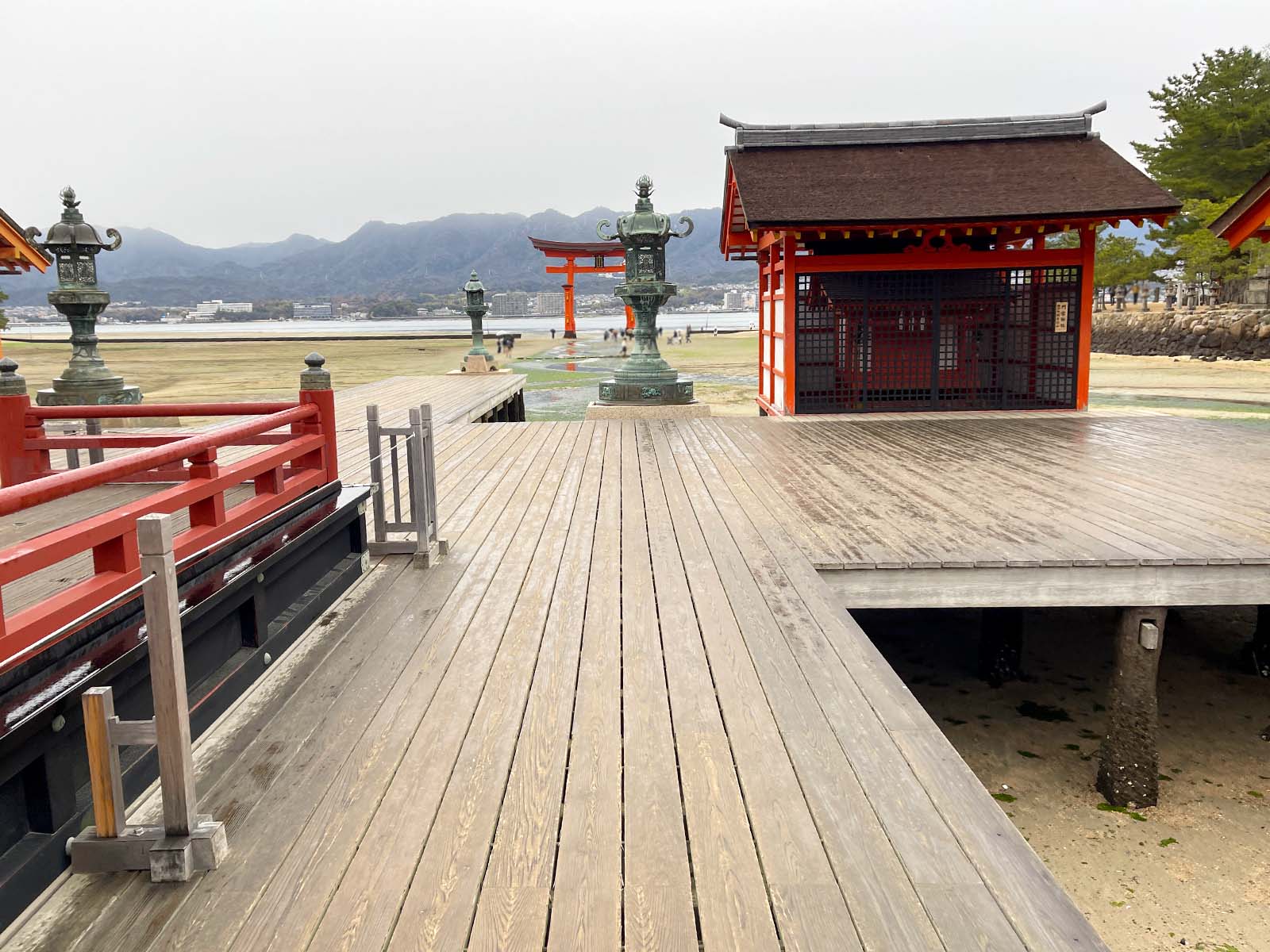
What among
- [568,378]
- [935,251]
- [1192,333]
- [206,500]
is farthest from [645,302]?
[1192,333]

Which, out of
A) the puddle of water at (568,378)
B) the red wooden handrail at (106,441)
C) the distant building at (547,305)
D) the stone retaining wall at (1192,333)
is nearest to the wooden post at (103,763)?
the red wooden handrail at (106,441)

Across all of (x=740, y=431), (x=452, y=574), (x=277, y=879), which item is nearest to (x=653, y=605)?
(x=452, y=574)

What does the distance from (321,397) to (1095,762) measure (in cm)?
516

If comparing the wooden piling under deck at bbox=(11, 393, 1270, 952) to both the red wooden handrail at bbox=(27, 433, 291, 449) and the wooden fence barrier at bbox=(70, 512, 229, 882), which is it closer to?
the wooden fence barrier at bbox=(70, 512, 229, 882)

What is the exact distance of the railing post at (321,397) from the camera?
462cm

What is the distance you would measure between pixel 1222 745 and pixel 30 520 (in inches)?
275

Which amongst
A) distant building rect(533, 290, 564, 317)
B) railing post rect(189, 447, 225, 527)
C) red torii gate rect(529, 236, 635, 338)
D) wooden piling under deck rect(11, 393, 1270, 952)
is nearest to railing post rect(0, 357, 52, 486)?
railing post rect(189, 447, 225, 527)

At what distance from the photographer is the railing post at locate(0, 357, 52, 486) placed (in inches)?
171

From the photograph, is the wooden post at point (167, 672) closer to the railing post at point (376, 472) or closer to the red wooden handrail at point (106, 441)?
the red wooden handrail at point (106, 441)

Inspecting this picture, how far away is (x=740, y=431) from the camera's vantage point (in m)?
10.7

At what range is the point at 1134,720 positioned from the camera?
5.20 m

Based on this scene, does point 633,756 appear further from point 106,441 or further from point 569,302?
point 569,302

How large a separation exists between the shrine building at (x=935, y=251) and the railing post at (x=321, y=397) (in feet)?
24.3

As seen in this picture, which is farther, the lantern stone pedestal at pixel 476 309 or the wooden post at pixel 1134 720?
the lantern stone pedestal at pixel 476 309
